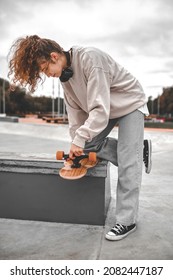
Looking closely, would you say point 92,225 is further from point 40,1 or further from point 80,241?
point 40,1

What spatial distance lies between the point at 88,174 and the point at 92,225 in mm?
481

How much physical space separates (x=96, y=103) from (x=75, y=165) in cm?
54

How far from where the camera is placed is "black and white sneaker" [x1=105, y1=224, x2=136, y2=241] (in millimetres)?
2375

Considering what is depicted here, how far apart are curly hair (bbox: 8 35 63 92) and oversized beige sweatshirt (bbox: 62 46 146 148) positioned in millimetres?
230

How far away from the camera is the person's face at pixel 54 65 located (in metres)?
2.20

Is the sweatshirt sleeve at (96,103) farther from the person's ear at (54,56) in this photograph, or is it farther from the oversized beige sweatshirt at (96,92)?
the person's ear at (54,56)

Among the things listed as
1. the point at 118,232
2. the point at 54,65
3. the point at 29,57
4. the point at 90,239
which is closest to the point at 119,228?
the point at 118,232

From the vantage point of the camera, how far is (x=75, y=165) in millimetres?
2385

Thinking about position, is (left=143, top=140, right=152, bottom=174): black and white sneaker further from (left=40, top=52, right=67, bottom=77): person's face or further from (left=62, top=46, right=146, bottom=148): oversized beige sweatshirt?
(left=40, top=52, right=67, bottom=77): person's face

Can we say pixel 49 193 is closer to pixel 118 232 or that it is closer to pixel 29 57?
pixel 118 232

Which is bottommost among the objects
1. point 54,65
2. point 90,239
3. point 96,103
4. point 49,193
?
point 90,239

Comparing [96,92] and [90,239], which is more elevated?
[96,92]

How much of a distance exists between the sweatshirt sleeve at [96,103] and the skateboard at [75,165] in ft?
0.57

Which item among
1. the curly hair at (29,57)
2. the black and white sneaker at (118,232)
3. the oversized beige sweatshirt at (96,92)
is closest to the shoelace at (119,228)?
the black and white sneaker at (118,232)
